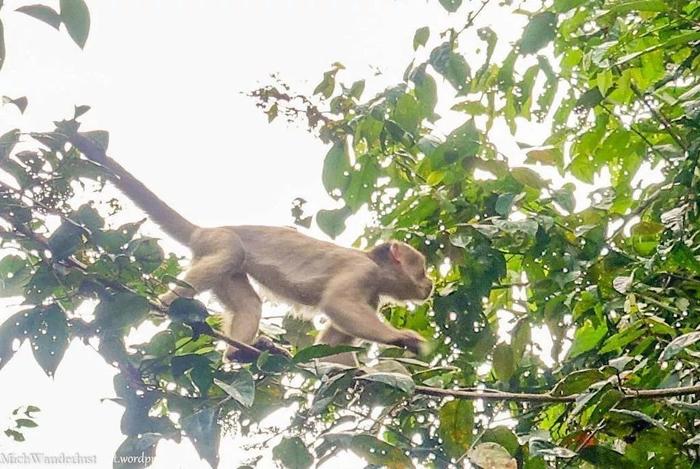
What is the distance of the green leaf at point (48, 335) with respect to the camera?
8.89 feet

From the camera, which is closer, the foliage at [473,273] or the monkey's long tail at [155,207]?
the foliage at [473,273]

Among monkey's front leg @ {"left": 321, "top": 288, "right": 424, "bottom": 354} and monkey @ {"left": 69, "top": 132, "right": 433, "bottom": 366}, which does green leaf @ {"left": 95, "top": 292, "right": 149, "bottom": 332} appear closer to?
monkey @ {"left": 69, "top": 132, "right": 433, "bottom": 366}

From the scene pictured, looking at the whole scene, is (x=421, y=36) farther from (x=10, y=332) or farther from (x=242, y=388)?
(x=10, y=332)

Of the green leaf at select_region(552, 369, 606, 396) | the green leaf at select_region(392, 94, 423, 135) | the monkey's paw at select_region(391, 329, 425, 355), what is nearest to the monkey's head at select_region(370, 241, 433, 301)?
the monkey's paw at select_region(391, 329, 425, 355)

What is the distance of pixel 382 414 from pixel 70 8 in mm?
1856

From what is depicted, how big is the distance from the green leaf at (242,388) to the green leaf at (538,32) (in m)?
2.17

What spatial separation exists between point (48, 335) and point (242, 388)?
2.18 feet

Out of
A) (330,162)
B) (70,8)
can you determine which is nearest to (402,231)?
(330,162)

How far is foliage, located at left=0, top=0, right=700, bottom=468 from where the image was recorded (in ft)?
9.27

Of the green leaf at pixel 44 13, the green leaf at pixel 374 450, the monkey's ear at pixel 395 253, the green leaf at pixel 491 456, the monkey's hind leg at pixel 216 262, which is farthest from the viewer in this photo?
the monkey's ear at pixel 395 253

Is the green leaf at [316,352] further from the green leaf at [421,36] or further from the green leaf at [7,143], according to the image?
the green leaf at [421,36]

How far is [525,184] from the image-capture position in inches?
179

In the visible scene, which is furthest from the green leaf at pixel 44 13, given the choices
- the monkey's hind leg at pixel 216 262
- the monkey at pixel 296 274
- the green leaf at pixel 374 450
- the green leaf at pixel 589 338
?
the green leaf at pixel 589 338

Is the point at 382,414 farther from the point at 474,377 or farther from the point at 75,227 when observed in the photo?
the point at 474,377
